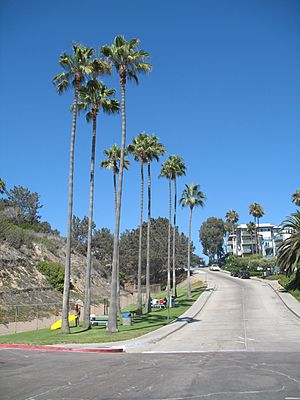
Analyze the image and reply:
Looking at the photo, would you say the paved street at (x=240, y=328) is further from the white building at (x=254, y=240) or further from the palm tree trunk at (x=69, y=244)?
the white building at (x=254, y=240)

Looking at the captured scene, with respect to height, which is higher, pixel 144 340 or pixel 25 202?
pixel 25 202

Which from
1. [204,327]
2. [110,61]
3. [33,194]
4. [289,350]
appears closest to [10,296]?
[204,327]

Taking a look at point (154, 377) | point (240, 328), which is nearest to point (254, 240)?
point (240, 328)

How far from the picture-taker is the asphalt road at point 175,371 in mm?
9133

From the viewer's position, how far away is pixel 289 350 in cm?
1650

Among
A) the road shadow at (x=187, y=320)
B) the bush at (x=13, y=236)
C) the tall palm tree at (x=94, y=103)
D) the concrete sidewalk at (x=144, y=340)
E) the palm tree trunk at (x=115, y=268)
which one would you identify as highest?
the tall palm tree at (x=94, y=103)

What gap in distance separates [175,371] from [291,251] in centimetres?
3087

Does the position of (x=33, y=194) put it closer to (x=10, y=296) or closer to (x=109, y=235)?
(x=109, y=235)

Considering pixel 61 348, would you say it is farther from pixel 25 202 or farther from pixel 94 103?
pixel 25 202

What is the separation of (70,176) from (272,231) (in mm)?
116469

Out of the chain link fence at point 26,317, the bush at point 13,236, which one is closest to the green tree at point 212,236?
the bush at point 13,236

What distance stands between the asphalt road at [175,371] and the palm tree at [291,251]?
17885 millimetres

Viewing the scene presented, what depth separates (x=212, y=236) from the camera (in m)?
147

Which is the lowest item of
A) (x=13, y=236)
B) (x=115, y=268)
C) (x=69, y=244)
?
(x=115, y=268)
